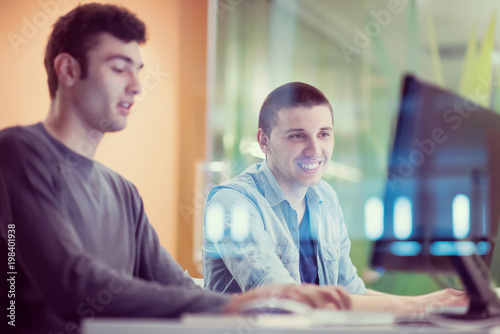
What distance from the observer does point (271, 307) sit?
3.49 ft

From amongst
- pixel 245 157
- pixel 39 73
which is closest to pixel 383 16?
pixel 245 157

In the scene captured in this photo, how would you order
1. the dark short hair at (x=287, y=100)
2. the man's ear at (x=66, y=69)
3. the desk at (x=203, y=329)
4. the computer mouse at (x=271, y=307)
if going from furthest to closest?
the dark short hair at (x=287, y=100)
the man's ear at (x=66, y=69)
the computer mouse at (x=271, y=307)
the desk at (x=203, y=329)

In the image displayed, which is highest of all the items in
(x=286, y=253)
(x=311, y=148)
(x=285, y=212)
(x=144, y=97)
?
→ (x=144, y=97)

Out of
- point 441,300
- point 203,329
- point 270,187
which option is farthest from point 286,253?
point 203,329

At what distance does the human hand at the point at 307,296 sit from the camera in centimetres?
110

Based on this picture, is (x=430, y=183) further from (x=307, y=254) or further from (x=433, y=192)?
(x=307, y=254)

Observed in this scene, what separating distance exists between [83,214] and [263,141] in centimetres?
66

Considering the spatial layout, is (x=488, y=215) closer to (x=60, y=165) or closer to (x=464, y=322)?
(x=464, y=322)

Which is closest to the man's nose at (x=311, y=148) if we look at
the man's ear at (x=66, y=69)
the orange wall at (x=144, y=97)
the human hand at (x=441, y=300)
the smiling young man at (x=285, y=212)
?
the smiling young man at (x=285, y=212)

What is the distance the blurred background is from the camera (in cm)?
152

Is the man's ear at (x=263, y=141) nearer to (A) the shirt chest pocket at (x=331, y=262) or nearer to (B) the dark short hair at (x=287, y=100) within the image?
(B) the dark short hair at (x=287, y=100)

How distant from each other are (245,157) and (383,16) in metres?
0.90

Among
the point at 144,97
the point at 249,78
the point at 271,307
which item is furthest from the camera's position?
the point at 249,78

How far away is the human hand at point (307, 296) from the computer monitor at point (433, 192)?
0.39 ft
